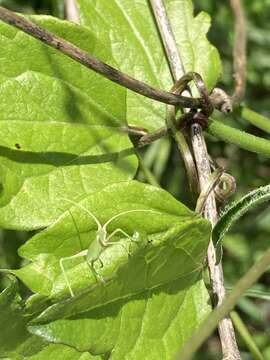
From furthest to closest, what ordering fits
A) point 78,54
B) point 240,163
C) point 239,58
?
point 240,163 < point 239,58 < point 78,54

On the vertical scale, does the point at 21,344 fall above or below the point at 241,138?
below

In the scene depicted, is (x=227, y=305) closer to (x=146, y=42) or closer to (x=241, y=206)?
(x=241, y=206)

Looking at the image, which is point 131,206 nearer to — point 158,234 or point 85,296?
point 158,234

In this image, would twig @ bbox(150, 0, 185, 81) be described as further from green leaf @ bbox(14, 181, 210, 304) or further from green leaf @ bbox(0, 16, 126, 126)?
green leaf @ bbox(14, 181, 210, 304)

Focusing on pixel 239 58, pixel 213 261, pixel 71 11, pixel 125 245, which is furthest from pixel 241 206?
pixel 71 11

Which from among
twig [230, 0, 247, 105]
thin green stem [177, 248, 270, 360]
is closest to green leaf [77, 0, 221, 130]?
twig [230, 0, 247, 105]

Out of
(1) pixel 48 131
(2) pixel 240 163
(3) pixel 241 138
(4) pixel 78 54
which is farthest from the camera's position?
(2) pixel 240 163

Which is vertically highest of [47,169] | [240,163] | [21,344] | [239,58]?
[47,169]

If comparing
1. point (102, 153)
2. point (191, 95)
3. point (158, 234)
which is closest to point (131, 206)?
point (158, 234)

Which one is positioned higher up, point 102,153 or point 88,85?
point 88,85
